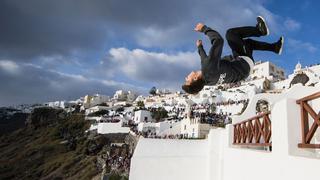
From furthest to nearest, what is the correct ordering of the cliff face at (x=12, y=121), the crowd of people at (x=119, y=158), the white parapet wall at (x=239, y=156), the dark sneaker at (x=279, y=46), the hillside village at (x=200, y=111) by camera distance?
the cliff face at (x=12, y=121) → the hillside village at (x=200, y=111) → the crowd of people at (x=119, y=158) → the dark sneaker at (x=279, y=46) → the white parapet wall at (x=239, y=156)

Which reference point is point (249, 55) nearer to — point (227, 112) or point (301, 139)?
point (301, 139)

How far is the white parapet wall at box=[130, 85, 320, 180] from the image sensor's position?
11.9ft

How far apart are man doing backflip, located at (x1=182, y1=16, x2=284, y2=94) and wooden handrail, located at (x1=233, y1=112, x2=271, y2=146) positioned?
3.27 feet

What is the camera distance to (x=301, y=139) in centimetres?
358

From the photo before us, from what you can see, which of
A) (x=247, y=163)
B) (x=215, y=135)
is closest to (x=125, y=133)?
(x=215, y=135)

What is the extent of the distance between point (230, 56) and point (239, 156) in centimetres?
211

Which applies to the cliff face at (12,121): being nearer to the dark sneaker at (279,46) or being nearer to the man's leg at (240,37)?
the man's leg at (240,37)

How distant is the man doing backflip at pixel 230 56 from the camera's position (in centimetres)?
588

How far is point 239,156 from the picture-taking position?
6738 millimetres

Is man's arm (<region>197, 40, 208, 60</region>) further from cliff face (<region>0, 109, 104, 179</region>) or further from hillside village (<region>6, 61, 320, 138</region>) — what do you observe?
cliff face (<region>0, 109, 104, 179</region>)

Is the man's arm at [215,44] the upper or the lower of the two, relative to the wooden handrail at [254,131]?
upper

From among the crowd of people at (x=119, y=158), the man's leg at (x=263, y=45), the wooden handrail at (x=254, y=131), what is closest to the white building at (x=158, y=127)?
the crowd of people at (x=119, y=158)

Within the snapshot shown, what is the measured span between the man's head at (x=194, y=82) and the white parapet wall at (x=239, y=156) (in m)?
1.55

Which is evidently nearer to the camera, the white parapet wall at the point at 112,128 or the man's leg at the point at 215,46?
the man's leg at the point at 215,46
